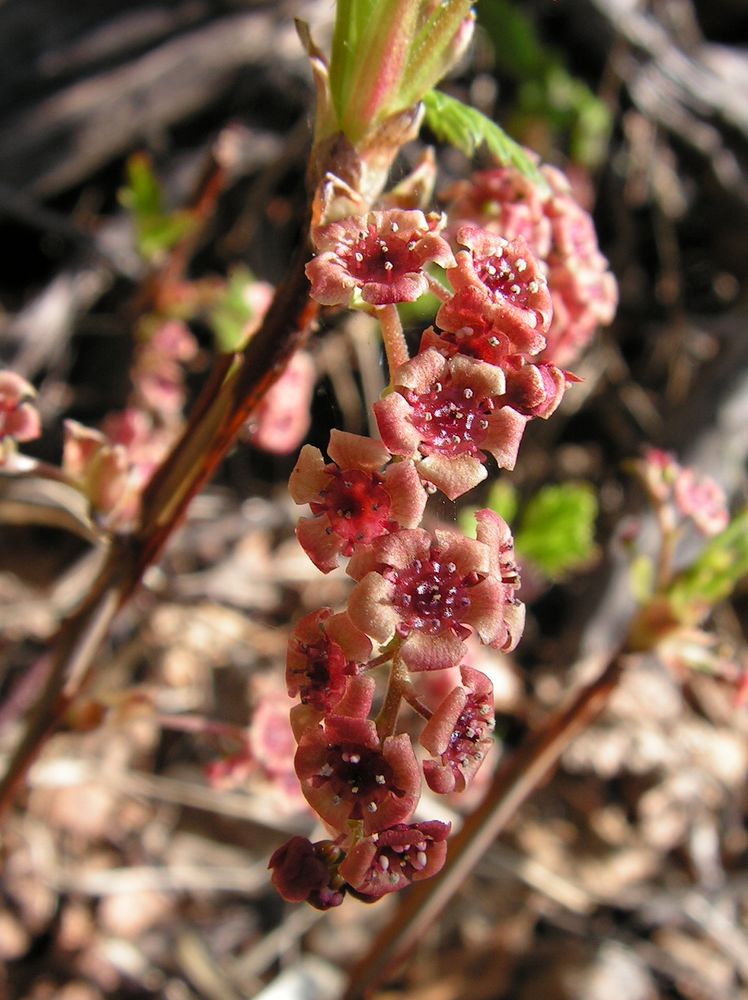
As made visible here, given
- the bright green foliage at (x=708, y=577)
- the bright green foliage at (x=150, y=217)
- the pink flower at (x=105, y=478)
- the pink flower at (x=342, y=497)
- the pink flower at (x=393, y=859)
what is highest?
the pink flower at (x=342, y=497)

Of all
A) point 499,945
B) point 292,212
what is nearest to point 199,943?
point 499,945

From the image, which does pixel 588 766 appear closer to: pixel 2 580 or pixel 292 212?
pixel 2 580

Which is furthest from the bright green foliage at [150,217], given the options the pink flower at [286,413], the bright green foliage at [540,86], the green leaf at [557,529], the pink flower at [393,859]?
the pink flower at [393,859]

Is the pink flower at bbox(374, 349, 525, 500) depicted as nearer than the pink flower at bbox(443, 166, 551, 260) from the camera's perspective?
Yes

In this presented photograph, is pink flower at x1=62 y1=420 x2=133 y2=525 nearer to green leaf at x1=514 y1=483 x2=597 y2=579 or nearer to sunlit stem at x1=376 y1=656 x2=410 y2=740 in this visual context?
sunlit stem at x1=376 y1=656 x2=410 y2=740

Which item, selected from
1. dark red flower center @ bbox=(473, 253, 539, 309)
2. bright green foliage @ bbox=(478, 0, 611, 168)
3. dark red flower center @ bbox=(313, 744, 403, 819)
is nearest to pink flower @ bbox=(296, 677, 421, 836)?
dark red flower center @ bbox=(313, 744, 403, 819)

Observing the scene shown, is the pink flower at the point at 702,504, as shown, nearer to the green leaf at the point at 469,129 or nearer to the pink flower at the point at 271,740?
the green leaf at the point at 469,129

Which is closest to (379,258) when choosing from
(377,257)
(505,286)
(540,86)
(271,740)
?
(377,257)
